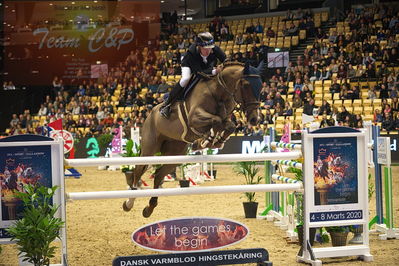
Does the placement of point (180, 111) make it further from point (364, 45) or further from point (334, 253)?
point (364, 45)

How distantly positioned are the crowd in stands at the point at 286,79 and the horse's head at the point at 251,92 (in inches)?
396

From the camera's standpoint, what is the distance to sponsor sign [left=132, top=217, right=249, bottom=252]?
16.6 ft

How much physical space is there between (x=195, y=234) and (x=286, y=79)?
17.3 meters

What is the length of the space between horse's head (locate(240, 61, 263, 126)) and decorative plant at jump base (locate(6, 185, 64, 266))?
91.1 inches

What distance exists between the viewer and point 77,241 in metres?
7.02

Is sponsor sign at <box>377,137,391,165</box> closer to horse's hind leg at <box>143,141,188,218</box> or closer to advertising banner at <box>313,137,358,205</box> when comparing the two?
advertising banner at <box>313,137,358,205</box>

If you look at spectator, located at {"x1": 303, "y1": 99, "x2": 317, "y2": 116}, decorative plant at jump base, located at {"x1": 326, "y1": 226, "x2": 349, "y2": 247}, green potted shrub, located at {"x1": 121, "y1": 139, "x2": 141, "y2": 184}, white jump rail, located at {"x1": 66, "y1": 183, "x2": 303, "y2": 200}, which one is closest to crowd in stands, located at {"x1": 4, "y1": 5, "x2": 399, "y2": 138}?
spectator, located at {"x1": 303, "y1": 99, "x2": 317, "y2": 116}

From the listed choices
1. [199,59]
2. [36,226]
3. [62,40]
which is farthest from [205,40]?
Answer: [62,40]

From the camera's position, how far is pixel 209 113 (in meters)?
6.83

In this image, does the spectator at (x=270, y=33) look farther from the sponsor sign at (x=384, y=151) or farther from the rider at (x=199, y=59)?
the sponsor sign at (x=384, y=151)

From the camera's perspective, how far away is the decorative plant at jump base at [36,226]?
4844mm

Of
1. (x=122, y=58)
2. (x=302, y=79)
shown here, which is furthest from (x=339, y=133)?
(x=122, y=58)

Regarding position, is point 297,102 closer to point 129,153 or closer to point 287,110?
point 287,110

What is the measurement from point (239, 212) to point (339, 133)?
3.60 meters
